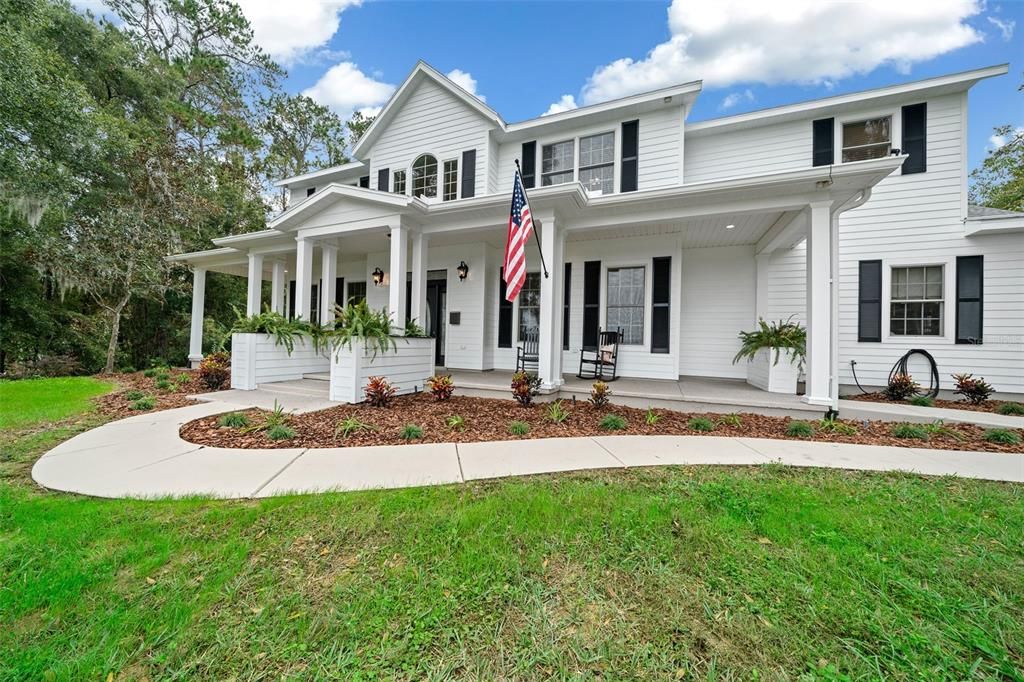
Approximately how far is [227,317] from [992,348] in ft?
69.8

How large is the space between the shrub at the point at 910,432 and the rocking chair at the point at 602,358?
3.92 meters

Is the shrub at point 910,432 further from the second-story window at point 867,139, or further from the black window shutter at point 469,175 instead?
the black window shutter at point 469,175

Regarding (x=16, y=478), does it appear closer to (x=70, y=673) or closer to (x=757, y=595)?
(x=70, y=673)

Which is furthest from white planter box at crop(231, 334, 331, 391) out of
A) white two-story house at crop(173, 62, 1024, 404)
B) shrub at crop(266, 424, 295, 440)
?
shrub at crop(266, 424, 295, 440)

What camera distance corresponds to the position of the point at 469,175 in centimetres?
877

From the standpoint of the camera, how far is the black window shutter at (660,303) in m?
7.68

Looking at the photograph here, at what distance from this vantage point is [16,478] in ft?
9.70

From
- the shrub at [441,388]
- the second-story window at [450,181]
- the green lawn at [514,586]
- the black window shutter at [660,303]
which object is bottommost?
the green lawn at [514,586]

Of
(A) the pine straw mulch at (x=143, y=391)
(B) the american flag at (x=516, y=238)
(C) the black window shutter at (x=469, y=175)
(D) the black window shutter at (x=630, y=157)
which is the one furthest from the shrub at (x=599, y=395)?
(A) the pine straw mulch at (x=143, y=391)

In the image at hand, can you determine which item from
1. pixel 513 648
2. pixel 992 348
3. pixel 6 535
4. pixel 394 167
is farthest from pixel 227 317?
pixel 992 348

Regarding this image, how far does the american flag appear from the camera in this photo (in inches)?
211

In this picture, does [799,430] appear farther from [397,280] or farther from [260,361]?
[260,361]

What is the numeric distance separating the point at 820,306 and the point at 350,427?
634 centimetres

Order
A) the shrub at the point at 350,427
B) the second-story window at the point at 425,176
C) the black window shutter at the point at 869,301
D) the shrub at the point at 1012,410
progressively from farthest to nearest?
the second-story window at the point at 425,176, the black window shutter at the point at 869,301, the shrub at the point at 1012,410, the shrub at the point at 350,427
